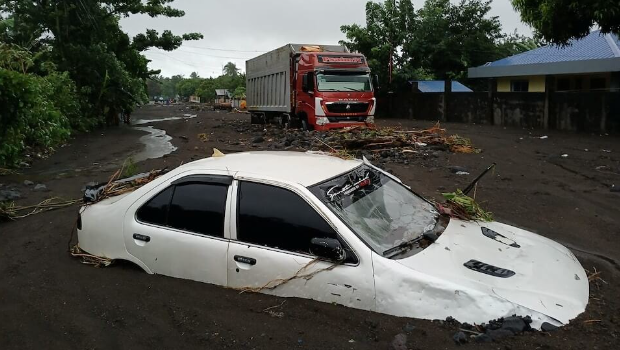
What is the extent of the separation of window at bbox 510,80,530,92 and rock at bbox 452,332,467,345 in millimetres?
28013

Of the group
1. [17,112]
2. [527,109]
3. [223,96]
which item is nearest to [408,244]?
[17,112]

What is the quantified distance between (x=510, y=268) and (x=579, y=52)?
86.1 feet

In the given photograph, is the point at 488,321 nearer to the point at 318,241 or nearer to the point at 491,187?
the point at 318,241

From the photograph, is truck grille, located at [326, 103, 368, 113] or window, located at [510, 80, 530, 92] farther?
window, located at [510, 80, 530, 92]

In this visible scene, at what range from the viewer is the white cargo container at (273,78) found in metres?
21.2

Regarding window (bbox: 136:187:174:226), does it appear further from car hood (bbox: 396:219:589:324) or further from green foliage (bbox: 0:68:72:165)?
green foliage (bbox: 0:68:72:165)

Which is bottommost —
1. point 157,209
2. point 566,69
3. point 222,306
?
point 222,306

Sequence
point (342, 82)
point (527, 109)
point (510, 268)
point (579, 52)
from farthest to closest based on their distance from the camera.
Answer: point (579, 52) → point (527, 109) → point (342, 82) → point (510, 268)

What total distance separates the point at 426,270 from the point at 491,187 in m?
6.52

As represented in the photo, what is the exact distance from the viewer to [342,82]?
1889 centimetres

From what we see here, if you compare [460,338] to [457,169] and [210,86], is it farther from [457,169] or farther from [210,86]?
[210,86]

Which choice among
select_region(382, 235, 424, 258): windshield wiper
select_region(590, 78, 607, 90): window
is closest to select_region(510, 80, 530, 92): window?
select_region(590, 78, 607, 90): window

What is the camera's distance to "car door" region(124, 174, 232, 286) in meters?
4.01

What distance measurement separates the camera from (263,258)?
375cm
